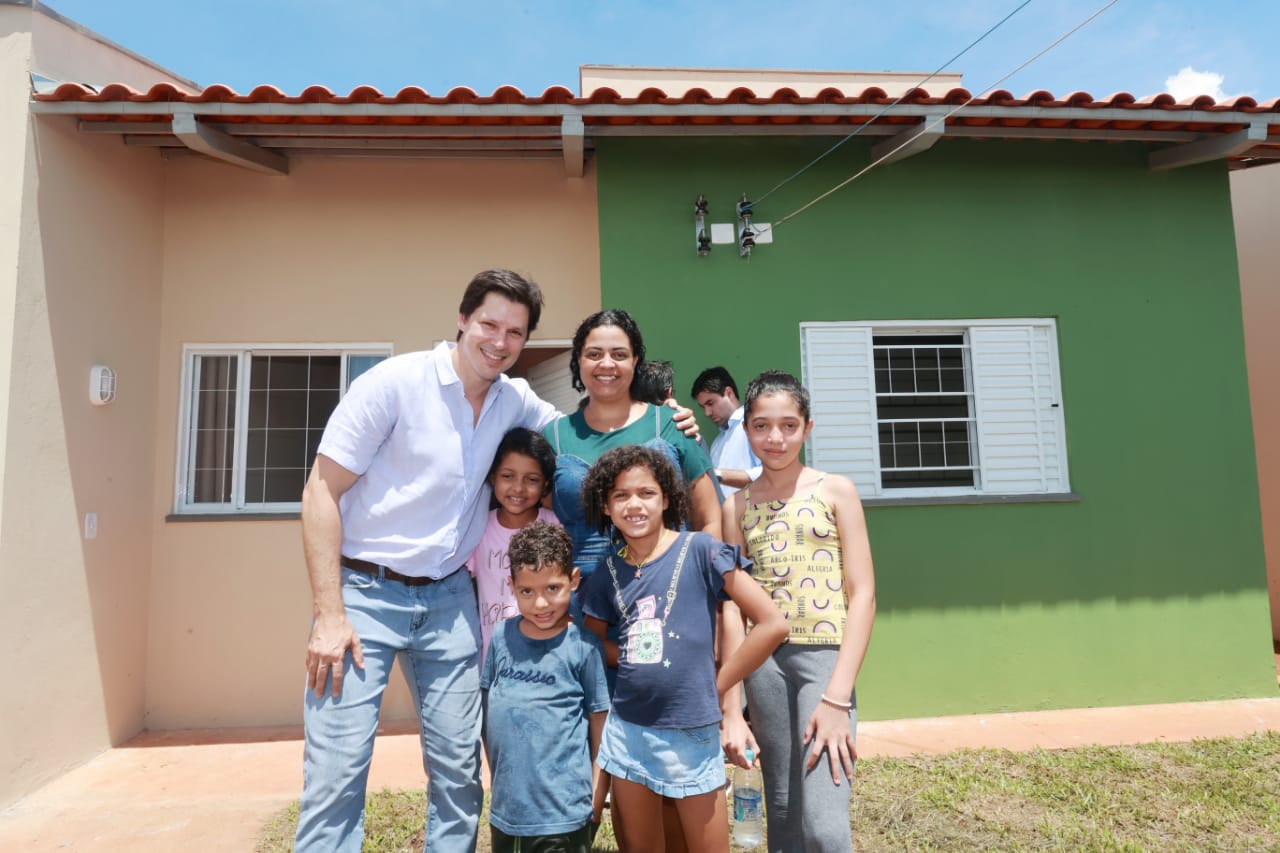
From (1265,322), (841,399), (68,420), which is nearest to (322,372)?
(68,420)

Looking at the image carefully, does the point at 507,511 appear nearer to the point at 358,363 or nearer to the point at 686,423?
the point at 686,423

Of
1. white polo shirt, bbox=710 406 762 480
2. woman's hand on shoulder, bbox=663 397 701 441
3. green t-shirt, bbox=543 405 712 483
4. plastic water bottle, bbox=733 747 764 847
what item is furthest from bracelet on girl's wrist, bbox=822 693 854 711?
white polo shirt, bbox=710 406 762 480

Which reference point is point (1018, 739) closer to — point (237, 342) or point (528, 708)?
point (528, 708)

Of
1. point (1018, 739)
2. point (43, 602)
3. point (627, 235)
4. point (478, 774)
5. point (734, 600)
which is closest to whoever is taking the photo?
point (734, 600)

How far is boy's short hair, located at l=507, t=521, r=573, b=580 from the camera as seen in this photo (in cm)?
209

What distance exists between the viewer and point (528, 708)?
207cm

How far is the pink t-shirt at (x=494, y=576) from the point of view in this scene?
247 cm

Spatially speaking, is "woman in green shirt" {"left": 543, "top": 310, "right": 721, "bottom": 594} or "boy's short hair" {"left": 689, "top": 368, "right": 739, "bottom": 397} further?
"boy's short hair" {"left": 689, "top": 368, "right": 739, "bottom": 397}

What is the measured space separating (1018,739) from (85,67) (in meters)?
6.57

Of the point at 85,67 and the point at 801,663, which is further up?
the point at 85,67

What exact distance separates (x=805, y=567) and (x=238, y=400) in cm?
409

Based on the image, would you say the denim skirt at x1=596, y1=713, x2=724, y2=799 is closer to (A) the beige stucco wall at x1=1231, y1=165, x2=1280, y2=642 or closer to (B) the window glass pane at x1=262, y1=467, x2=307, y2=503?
(B) the window glass pane at x1=262, y1=467, x2=307, y2=503

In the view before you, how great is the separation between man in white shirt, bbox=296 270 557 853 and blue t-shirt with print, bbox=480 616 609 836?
10 cm

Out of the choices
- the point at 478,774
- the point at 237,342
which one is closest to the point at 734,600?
the point at 478,774
